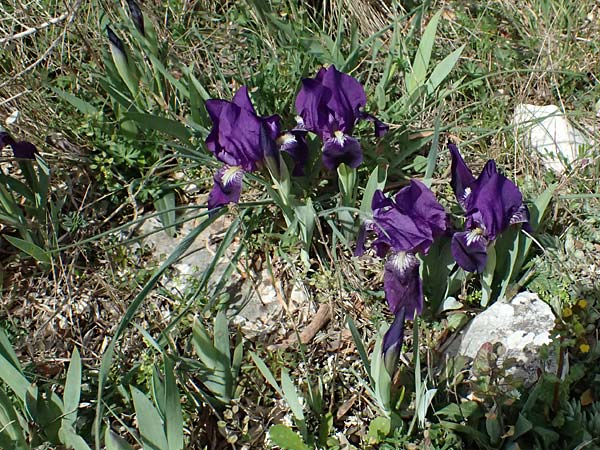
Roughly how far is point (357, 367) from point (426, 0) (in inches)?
65.0

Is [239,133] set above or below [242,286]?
above

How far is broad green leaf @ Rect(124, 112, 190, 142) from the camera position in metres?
2.35

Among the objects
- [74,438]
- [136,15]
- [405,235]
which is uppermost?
[136,15]

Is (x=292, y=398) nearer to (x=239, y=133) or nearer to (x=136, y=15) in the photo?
(x=239, y=133)

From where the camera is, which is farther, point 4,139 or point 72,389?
Answer: point 4,139

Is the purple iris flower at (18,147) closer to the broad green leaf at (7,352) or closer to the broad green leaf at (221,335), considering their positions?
the broad green leaf at (7,352)

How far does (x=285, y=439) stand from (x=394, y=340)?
48cm

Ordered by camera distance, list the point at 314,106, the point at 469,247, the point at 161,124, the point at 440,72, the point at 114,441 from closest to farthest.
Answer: the point at 114,441 → the point at 469,247 → the point at 314,106 → the point at 161,124 → the point at 440,72

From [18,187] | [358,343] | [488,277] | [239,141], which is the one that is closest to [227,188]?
[239,141]

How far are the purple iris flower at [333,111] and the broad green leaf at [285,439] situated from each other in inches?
36.0

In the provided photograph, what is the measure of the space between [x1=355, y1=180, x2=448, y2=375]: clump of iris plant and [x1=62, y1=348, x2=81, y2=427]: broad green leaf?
886 millimetres

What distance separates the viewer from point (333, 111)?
87.0 inches

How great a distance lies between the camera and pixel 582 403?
189 centimetres

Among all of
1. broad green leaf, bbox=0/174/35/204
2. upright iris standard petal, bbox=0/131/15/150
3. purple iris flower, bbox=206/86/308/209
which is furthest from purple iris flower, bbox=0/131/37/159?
purple iris flower, bbox=206/86/308/209
